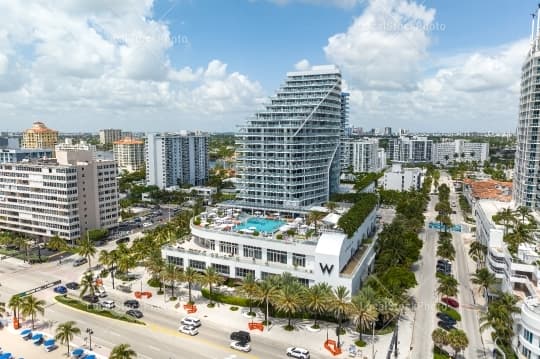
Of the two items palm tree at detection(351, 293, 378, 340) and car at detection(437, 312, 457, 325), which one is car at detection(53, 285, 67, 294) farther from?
car at detection(437, 312, 457, 325)

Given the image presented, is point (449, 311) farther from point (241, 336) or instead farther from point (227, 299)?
point (227, 299)

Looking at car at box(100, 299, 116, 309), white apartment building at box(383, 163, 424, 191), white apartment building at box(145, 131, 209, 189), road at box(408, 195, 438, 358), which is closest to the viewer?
road at box(408, 195, 438, 358)

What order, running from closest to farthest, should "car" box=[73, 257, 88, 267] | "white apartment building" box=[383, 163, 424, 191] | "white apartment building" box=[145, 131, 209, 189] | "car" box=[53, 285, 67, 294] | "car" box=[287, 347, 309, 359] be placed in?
"car" box=[287, 347, 309, 359] < "car" box=[53, 285, 67, 294] < "car" box=[73, 257, 88, 267] < "white apartment building" box=[383, 163, 424, 191] < "white apartment building" box=[145, 131, 209, 189]

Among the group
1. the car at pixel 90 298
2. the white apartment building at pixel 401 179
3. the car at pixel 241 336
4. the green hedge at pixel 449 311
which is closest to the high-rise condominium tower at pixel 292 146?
the green hedge at pixel 449 311

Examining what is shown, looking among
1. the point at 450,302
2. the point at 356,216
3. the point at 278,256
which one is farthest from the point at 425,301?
the point at 278,256

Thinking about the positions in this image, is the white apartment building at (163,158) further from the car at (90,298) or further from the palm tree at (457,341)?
the palm tree at (457,341)

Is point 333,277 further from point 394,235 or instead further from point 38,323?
point 38,323

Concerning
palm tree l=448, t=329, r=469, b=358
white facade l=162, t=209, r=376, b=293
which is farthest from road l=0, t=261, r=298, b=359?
palm tree l=448, t=329, r=469, b=358
